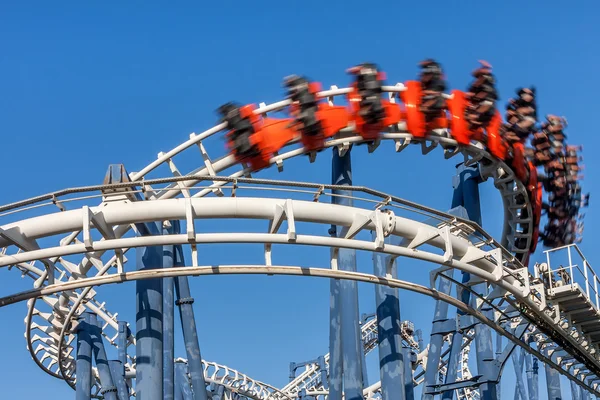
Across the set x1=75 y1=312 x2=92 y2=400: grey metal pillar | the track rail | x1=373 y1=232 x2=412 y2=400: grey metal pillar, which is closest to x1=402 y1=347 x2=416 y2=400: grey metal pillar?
x1=373 y1=232 x2=412 y2=400: grey metal pillar

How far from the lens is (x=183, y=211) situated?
912 cm

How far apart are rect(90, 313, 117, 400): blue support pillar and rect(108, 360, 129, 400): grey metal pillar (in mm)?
322

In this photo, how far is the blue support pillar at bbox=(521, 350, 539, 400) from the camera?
24734 millimetres

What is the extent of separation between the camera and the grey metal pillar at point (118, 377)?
16344 mm

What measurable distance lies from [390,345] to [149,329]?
3339 mm

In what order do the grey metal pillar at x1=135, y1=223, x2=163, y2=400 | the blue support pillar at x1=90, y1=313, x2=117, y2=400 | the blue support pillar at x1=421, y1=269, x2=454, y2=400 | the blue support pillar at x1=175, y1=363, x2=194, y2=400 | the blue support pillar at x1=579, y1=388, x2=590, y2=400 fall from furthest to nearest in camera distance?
the blue support pillar at x1=579, y1=388, x2=590, y2=400
the blue support pillar at x1=175, y1=363, x2=194, y2=400
the blue support pillar at x1=90, y1=313, x2=117, y2=400
the blue support pillar at x1=421, y1=269, x2=454, y2=400
the grey metal pillar at x1=135, y1=223, x2=163, y2=400

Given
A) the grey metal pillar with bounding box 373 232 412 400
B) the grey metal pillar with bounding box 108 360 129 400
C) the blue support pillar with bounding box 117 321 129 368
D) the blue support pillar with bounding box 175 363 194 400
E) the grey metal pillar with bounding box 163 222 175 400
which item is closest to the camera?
the grey metal pillar with bounding box 373 232 412 400

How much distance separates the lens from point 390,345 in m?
12.0

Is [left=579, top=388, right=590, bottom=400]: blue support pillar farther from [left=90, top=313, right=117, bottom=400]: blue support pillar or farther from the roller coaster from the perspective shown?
[left=90, top=313, right=117, bottom=400]: blue support pillar

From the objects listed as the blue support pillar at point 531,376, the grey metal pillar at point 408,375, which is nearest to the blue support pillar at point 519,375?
the blue support pillar at point 531,376

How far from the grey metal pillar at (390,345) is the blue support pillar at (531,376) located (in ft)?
44.7

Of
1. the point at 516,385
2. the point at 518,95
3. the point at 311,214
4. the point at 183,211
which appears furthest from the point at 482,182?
the point at 516,385

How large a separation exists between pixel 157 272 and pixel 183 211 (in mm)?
677

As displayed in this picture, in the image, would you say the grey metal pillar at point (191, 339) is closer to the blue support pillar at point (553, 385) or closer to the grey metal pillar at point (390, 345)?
the grey metal pillar at point (390, 345)
